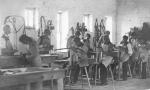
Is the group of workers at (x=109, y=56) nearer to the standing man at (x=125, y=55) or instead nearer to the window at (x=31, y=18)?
the standing man at (x=125, y=55)

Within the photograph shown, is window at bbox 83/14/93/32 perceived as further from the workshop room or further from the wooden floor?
the wooden floor

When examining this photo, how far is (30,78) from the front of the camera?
5184 millimetres

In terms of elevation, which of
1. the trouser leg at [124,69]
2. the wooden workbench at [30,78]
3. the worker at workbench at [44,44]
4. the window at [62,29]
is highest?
the window at [62,29]

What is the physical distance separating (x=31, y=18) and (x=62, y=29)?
144 cm

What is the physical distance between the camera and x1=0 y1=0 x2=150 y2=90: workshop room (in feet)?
26.9

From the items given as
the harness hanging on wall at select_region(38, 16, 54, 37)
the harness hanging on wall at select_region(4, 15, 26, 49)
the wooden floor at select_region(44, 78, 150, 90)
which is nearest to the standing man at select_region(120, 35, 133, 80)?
the wooden floor at select_region(44, 78, 150, 90)

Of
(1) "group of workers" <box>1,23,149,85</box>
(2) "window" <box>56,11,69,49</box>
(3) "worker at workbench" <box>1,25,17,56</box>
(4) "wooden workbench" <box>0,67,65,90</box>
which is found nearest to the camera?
(4) "wooden workbench" <box>0,67,65,90</box>

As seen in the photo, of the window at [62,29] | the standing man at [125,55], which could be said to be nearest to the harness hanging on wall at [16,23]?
the window at [62,29]

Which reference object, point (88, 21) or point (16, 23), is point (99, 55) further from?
point (88, 21)

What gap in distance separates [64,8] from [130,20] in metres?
3.75

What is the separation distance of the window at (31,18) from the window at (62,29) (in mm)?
1068

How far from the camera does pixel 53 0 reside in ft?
36.3

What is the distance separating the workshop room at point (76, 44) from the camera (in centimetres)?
820

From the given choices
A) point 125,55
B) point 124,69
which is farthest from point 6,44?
point 124,69
